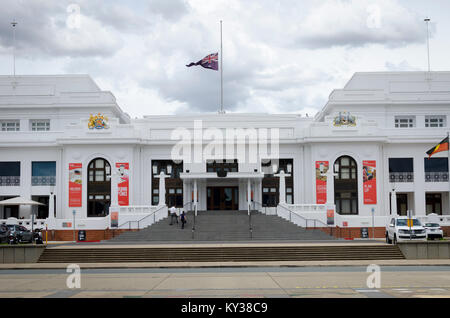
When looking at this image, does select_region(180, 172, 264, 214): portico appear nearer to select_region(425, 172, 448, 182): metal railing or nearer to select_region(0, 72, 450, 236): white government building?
select_region(0, 72, 450, 236): white government building

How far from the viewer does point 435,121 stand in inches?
2101

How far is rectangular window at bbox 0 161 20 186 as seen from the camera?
48688 mm

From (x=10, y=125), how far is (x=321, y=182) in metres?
32.5

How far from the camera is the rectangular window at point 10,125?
54256 millimetres

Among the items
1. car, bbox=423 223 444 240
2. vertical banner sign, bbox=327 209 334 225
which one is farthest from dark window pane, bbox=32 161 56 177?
car, bbox=423 223 444 240

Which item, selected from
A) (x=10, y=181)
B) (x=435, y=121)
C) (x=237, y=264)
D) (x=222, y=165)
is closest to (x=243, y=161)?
(x=222, y=165)

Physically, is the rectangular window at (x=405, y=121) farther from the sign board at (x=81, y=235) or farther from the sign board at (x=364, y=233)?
the sign board at (x=81, y=235)

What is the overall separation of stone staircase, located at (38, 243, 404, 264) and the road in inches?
118

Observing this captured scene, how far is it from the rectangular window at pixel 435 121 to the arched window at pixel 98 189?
3221cm

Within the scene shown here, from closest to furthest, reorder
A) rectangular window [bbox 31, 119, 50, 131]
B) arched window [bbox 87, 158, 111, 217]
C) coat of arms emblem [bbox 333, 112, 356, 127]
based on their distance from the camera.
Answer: arched window [bbox 87, 158, 111, 217] → coat of arms emblem [bbox 333, 112, 356, 127] → rectangular window [bbox 31, 119, 50, 131]

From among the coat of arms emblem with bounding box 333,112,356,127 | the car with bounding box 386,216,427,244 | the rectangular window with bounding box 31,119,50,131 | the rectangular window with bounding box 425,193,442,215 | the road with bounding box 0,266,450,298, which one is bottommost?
the road with bounding box 0,266,450,298

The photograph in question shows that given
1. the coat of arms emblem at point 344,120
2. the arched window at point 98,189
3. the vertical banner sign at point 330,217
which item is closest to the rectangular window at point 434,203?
the coat of arms emblem at point 344,120

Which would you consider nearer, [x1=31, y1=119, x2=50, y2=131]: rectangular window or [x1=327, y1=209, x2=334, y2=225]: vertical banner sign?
[x1=327, y1=209, x2=334, y2=225]: vertical banner sign

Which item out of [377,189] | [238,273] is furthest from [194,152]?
[238,273]
